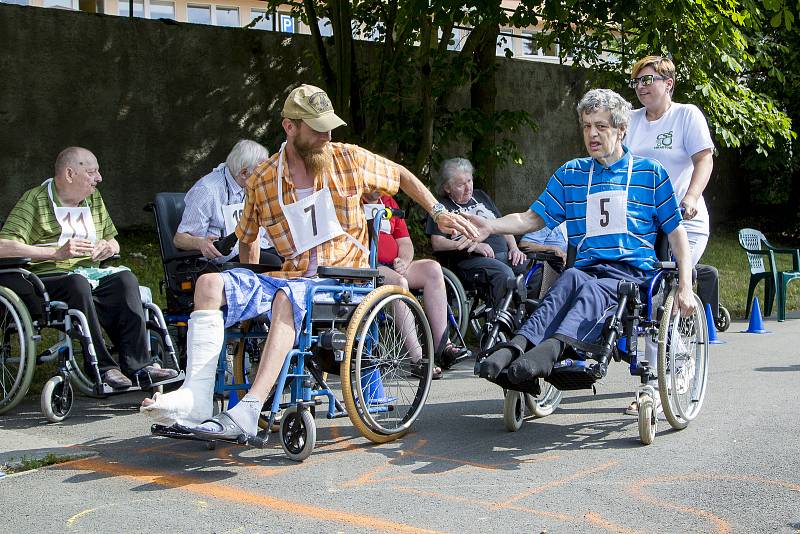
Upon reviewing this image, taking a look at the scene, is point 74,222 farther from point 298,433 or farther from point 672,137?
point 672,137

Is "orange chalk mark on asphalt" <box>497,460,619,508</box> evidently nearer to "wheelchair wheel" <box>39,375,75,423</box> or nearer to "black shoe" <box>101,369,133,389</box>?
"black shoe" <box>101,369,133,389</box>

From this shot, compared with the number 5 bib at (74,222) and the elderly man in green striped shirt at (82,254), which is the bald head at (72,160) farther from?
the number 5 bib at (74,222)

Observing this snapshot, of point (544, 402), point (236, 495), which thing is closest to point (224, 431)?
point (236, 495)

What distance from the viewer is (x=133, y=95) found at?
519 inches

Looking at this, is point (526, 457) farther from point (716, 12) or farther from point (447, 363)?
point (716, 12)

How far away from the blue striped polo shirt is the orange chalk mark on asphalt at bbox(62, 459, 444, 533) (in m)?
2.12

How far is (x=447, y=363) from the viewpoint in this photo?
6930 millimetres

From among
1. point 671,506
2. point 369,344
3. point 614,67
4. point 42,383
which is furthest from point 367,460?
point 614,67

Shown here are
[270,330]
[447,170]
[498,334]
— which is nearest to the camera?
[270,330]

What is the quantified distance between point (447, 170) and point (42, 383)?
3.36 m

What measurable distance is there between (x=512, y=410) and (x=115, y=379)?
2.17 metres

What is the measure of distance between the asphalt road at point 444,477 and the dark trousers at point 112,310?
1.10 feet

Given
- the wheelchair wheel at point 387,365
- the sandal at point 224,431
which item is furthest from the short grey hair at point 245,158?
the sandal at point 224,431

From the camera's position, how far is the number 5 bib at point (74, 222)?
668 centimetres
